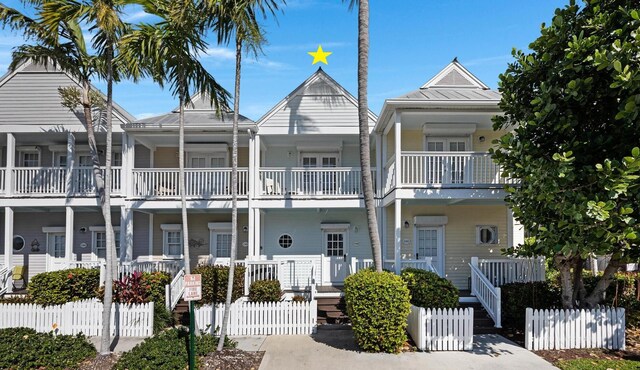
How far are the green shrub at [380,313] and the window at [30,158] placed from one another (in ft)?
47.9

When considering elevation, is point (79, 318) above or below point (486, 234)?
below

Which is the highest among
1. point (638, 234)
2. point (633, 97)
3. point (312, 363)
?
point (633, 97)

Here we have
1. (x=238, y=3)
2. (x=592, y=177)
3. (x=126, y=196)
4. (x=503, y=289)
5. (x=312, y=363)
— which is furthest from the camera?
(x=126, y=196)

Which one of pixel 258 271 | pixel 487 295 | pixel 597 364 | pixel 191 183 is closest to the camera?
pixel 597 364

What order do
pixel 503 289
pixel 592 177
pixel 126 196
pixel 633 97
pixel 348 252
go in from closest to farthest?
pixel 633 97
pixel 592 177
pixel 503 289
pixel 126 196
pixel 348 252

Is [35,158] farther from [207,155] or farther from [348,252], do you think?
[348,252]

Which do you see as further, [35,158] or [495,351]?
[35,158]

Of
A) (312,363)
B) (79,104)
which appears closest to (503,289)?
(312,363)

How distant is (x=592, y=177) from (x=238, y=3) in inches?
296

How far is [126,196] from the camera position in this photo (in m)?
14.0

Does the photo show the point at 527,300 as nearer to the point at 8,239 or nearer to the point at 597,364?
the point at 597,364

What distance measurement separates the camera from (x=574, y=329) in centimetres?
873

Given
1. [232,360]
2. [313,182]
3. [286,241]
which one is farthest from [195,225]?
[232,360]

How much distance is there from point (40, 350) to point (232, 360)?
370 cm
